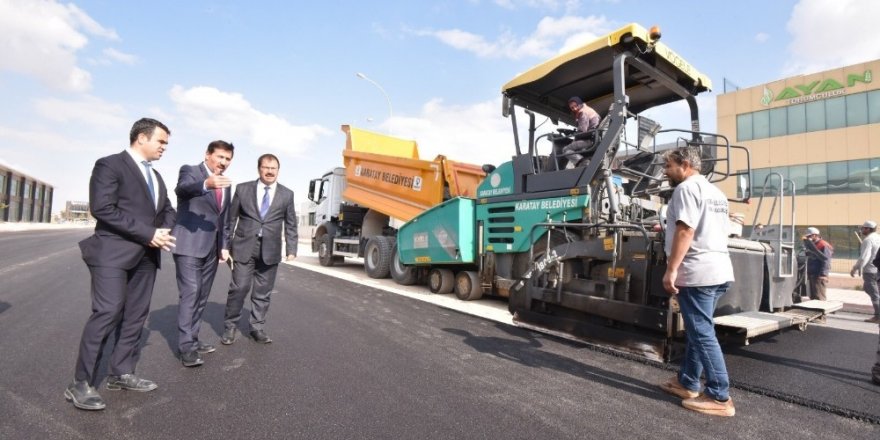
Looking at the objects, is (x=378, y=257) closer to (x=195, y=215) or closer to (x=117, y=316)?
(x=195, y=215)

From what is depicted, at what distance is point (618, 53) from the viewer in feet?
14.9

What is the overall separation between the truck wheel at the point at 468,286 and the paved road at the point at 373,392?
201 centimetres

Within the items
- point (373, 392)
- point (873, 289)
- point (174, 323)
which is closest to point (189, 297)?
point (174, 323)

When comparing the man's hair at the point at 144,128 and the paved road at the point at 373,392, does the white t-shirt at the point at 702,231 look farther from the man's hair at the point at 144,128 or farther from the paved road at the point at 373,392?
the man's hair at the point at 144,128

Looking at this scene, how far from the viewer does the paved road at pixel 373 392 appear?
2.33 metres

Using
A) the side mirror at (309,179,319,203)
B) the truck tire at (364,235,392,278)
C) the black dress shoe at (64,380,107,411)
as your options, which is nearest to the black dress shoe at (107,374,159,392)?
the black dress shoe at (64,380,107,411)

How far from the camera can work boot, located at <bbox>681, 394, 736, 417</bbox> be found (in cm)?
263

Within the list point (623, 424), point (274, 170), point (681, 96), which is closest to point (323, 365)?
point (274, 170)

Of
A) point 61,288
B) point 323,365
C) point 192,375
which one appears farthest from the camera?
point 61,288

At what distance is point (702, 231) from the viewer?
9.19 feet

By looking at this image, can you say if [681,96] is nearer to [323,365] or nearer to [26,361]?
[323,365]

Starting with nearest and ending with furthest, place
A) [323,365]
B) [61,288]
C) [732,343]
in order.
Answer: [323,365] → [732,343] → [61,288]

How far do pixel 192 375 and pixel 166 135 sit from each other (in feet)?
5.26

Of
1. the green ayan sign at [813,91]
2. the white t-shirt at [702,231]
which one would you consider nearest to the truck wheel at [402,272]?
the white t-shirt at [702,231]
